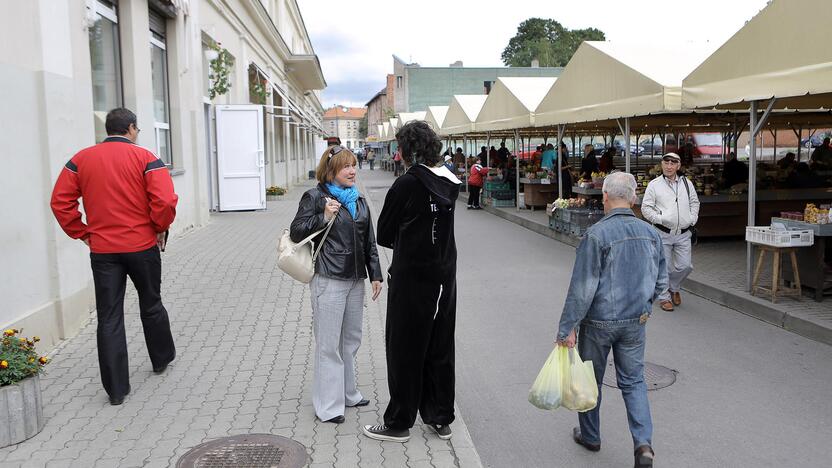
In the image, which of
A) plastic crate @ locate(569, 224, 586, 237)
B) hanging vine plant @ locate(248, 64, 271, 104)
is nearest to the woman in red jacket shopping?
Result: hanging vine plant @ locate(248, 64, 271, 104)

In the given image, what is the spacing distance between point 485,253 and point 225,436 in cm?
828

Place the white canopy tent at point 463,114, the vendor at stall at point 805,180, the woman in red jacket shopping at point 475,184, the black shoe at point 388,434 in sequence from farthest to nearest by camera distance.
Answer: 1. the white canopy tent at point 463,114
2. the woman in red jacket shopping at point 475,184
3. the vendor at stall at point 805,180
4. the black shoe at point 388,434

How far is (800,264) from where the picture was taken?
7879 mm

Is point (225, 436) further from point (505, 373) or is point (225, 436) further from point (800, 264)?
point (800, 264)

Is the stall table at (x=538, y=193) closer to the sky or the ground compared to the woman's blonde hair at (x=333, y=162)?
closer to the ground

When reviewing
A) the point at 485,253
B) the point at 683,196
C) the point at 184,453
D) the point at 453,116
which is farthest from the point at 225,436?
the point at 453,116

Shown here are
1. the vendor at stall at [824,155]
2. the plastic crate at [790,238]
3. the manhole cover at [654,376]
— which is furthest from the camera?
the vendor at stall at [824,155]

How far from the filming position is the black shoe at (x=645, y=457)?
12.1 ft

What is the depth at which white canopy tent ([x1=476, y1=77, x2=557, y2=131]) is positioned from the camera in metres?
15.7

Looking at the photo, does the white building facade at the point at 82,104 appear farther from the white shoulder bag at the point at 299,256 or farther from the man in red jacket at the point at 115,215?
the white shoulder bag at the point at 299,256

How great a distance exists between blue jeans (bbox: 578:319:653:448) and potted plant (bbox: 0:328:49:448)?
130 inches

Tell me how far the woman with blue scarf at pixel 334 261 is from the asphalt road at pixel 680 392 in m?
1.00

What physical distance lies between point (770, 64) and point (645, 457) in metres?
Answer: 5.03

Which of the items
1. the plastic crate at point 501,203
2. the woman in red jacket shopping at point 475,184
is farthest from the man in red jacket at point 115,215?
the woman in red jacket shopping at point 475,184
